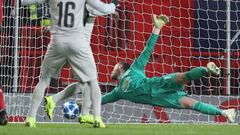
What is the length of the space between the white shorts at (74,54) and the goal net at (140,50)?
3.18 meters

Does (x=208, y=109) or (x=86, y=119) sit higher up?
(x=208, y=109)

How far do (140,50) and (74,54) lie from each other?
13.8 ft

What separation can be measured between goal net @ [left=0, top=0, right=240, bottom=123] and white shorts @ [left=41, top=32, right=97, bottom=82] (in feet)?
10.4

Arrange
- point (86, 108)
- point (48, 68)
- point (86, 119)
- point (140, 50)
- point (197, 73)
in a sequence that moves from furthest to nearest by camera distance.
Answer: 1. point (140, 50)
2. point (197, 73)
3. point (86, 108)
4. point (86, 119)
5. point (48, 68)

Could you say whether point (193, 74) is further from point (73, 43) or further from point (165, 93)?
point (73, 43)

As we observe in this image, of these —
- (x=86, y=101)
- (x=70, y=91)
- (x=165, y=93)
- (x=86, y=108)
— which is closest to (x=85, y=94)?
(x=86, y=101)

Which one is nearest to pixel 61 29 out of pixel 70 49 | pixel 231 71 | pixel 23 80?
pixel 70 49

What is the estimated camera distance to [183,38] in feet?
40.9

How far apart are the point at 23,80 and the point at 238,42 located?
318 centimetres

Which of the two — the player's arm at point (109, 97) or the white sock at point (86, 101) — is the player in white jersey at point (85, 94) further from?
the player's arm at point (109, 97)

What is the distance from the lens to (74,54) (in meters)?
8.01

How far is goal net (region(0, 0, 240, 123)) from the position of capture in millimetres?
11367

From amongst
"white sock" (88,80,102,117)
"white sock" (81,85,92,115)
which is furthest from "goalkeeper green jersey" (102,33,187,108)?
"white sock" (88,80,102,117)

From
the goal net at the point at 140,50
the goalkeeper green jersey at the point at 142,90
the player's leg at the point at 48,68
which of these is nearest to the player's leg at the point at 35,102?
the player's leg at the point at 48,68
